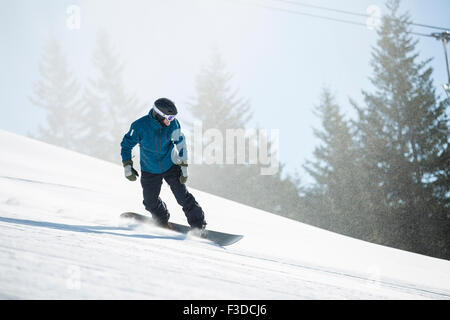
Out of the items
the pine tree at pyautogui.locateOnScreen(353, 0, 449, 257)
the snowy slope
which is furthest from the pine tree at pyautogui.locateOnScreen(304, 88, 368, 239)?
the snowy slope

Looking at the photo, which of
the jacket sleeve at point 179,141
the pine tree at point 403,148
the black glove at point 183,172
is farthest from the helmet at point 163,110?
the pine tree at point 403,148

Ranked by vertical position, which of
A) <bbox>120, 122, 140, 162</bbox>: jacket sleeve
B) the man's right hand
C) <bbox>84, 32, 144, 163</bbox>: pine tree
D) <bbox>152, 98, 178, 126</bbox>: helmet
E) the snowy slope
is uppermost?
<bbox>84, 32, 144, 163</bbox>: pine tree

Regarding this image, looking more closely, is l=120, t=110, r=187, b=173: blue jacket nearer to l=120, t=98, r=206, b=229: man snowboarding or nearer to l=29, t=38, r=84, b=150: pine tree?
l=120, t=98, r=206, b=229: man snowboarding

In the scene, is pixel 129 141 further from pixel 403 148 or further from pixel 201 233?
pixel 403 148

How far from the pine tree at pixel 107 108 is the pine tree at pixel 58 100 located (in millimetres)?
1303

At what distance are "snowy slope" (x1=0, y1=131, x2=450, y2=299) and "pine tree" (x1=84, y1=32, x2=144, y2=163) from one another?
2371 cm

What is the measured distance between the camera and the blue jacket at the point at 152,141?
389 cm

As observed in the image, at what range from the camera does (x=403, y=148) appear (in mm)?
18406

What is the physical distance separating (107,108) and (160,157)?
29.7 m

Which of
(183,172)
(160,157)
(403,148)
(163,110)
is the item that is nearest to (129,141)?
(160,157)

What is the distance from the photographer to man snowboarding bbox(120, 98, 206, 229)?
12.7 ft

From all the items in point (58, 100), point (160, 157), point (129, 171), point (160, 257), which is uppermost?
point (58, 100)
